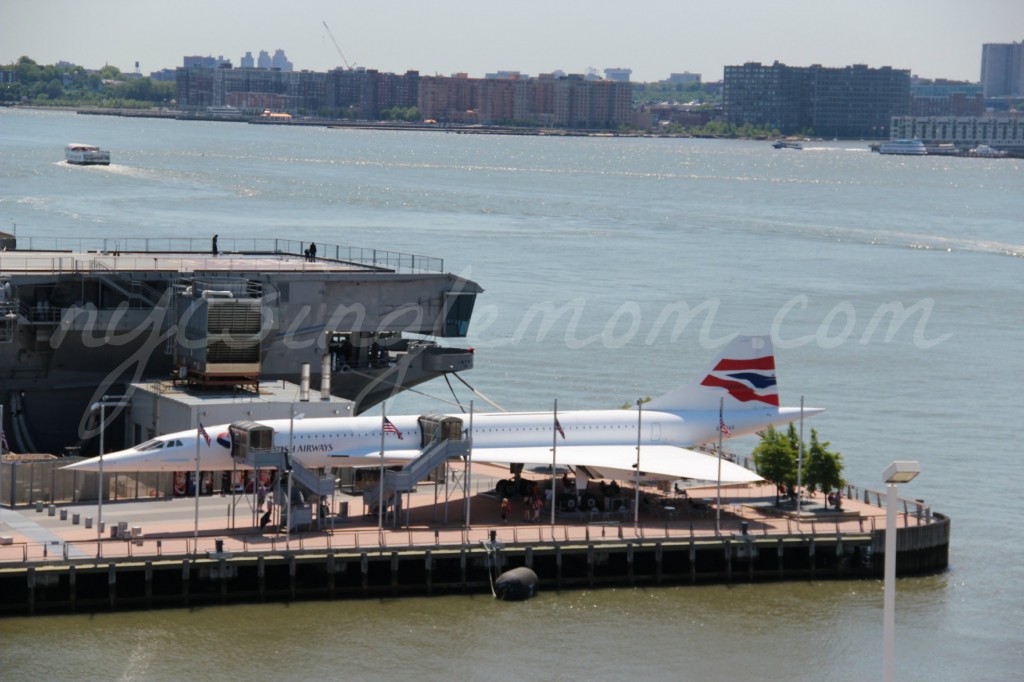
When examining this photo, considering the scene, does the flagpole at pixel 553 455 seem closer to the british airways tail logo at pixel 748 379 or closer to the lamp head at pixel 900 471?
the british airways tail logo at pixel 748 379

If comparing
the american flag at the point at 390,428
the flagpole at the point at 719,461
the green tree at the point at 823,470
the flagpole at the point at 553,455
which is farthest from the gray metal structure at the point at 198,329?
the green tree at the point at 823,470

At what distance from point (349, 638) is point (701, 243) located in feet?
355

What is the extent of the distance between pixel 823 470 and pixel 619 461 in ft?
21.8

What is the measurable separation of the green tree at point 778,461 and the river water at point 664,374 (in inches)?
198

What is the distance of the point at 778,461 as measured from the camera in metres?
57.7

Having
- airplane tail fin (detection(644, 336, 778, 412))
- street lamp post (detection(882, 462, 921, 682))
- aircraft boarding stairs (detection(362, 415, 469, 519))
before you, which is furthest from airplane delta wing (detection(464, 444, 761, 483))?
street lamp post (detection(882, 462, 921, 682))

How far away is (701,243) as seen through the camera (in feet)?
500

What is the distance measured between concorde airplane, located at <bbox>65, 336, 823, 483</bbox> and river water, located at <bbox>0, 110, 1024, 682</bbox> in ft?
20.0

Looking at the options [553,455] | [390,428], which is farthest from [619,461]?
[390,428]

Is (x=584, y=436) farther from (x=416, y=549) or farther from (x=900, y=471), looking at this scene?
(x=900, y=471)

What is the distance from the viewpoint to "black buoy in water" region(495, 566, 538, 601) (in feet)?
165

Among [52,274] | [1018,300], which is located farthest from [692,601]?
[1018,300]

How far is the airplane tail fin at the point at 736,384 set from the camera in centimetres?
6094

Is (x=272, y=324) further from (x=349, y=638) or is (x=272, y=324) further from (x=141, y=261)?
(x=349, y=638)
